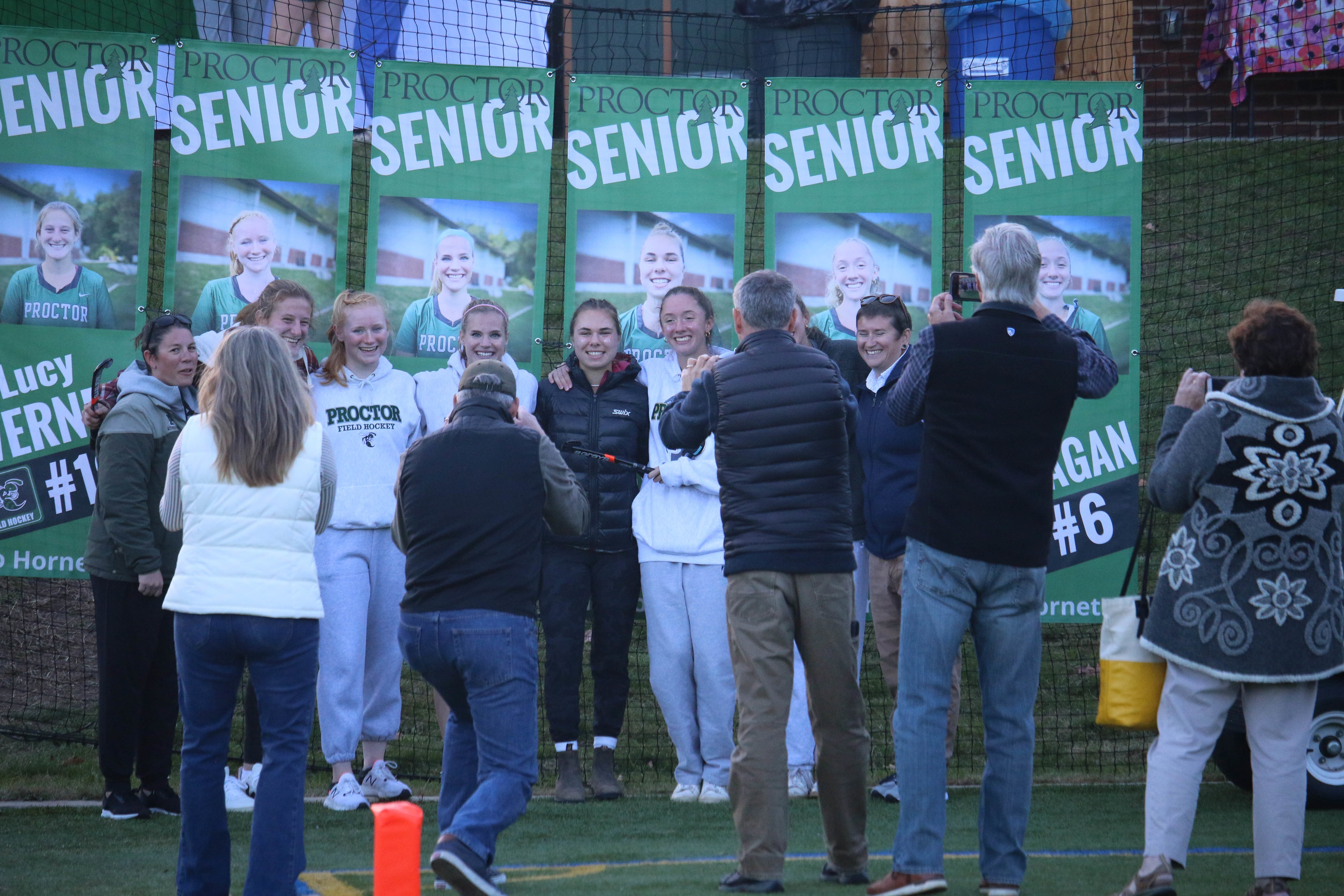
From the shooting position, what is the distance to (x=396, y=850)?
6.46ft

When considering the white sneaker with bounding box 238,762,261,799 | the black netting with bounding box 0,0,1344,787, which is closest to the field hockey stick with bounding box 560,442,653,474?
the white sneaker with bounding box 238,762,261,799

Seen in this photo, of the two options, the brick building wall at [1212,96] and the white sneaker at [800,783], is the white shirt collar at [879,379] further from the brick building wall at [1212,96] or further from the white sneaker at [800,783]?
the brick building wall at [1212,96]

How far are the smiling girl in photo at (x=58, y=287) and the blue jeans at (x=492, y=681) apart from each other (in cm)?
311

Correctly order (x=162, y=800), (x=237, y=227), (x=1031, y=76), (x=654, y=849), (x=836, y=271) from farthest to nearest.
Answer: (x=1031, y=76) < (x=836, y=271) < (x=237, y=227) < (x=162, y=800) < (x=654, y=849)

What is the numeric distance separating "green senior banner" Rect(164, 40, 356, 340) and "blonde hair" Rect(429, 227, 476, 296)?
0.42m

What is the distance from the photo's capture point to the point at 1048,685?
284 inches

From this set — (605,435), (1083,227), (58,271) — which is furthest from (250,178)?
(1083,227)

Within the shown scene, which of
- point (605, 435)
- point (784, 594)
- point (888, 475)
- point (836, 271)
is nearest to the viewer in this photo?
point (784, 594)

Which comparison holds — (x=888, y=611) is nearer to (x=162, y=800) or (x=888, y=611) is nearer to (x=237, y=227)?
(x=162, y=800)

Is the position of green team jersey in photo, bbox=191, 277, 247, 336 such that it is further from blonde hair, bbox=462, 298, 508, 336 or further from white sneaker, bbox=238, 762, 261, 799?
white sneaker, bbox=238, 762, 261, 799

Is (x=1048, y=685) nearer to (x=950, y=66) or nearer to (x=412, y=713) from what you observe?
(x=412, y=713)

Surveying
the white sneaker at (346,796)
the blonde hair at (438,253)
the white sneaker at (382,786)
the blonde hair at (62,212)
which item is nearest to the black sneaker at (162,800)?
the white sneaker at (346,796)

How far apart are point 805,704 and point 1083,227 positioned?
270cm

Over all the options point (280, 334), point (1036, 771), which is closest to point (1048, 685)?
point (1036, 771)
